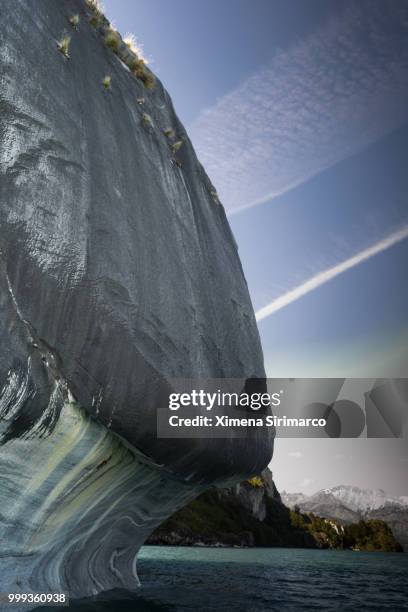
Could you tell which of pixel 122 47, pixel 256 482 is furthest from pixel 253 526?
pixel 122 47

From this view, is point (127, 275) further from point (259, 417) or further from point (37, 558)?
point (259, 417)

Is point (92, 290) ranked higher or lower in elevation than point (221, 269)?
lower

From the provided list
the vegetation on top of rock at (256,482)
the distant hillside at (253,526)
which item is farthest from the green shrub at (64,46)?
the vegetation on top of rock at (256,482)

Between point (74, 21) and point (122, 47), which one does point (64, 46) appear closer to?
point (74, 21)

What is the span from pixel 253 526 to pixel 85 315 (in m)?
132

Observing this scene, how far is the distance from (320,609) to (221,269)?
440 inches

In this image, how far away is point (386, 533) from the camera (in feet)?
645

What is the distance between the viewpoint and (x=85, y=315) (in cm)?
684

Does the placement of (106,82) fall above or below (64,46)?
above

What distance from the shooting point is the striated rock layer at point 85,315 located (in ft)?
21.1

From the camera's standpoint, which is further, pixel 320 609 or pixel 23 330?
pixel 320 609

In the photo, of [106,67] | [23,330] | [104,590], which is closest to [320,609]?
[104,590]

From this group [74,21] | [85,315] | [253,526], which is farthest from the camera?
[253,526]

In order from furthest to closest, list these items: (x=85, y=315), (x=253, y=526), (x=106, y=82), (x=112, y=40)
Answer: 1. (x=253, y=526)
2. (x=112, y=40)
3. (x=106, y=82)
4. (x=85, y=315)
